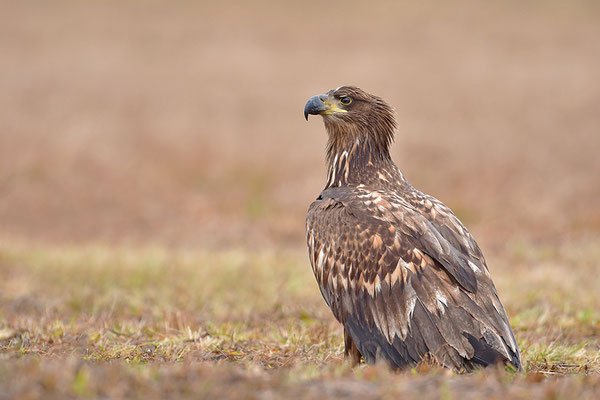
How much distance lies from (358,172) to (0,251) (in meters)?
8.30

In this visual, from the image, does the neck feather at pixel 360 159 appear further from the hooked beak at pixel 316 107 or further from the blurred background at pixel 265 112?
the blurred background at pixel 265 112

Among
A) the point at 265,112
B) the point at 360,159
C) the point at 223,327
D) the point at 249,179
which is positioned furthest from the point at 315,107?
the point at 265,112

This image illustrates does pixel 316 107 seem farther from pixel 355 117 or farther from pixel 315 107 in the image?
pixel 355 117

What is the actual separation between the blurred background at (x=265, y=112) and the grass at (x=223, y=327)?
278cm

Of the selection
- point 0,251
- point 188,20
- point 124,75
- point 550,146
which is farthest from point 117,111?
point 550,146

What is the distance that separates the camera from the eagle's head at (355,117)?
20.5 feet

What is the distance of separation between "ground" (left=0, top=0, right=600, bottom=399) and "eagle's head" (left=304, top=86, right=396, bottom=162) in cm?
179

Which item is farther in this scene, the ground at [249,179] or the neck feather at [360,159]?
the neck feather at [360,159]

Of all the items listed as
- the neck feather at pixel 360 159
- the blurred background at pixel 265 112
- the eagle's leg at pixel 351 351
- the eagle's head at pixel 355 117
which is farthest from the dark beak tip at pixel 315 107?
the blurred background at pixel 265 112

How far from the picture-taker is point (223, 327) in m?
6.66

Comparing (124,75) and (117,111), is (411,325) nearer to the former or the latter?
(117,111)

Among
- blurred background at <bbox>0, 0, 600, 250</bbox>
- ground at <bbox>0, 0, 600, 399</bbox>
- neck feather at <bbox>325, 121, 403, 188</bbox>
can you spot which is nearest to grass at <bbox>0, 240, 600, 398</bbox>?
ground at <bbox>0, 0, 600, 399</bbox>

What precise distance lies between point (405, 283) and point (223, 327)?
8.27 feet

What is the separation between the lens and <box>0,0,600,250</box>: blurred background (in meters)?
16.2
